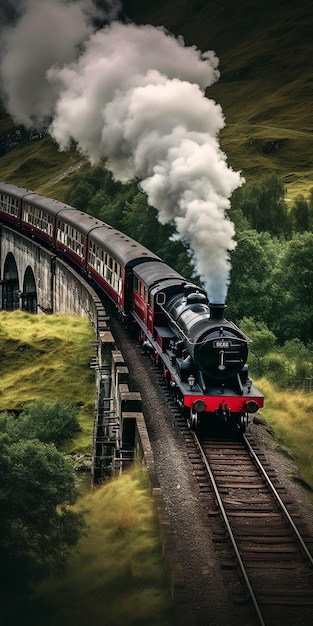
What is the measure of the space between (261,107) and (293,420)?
124 metres

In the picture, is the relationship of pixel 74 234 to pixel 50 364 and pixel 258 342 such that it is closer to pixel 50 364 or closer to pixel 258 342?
pixel 50 364

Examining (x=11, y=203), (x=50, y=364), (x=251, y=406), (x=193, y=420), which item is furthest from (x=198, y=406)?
(x=11, y=203)

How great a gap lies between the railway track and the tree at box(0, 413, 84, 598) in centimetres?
273

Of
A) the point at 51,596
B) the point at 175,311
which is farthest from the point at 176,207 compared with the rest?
the point at 51,596

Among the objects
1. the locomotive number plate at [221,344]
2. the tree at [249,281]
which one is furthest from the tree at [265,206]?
the locomotive number plate at [221,344]

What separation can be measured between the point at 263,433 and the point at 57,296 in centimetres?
2440

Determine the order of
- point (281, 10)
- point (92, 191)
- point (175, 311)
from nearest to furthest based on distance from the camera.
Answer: point (175, 311)
point (92, 191)
point (281, 10)

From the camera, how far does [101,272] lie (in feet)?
100

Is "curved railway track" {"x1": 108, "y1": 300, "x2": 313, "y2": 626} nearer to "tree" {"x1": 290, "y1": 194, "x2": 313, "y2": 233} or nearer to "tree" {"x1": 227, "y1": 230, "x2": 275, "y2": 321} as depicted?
"tree" {"x1": 227, "y1": 230, "x2": 275, "y2": 321}

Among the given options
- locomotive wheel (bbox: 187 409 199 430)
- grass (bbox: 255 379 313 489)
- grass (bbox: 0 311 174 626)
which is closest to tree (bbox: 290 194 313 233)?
grass (bbox: 255 379 313 489)

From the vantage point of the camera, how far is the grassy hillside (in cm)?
10844

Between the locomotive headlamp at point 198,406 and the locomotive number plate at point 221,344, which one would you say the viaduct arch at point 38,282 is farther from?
the locomotive headlamp at point 198,406

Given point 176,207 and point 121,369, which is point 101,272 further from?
point 121,369

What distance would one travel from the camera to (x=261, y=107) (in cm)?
13538
